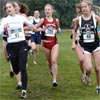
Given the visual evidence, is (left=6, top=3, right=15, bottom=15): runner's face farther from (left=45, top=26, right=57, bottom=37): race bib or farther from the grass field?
the grass field

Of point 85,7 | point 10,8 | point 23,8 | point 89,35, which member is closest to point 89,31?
point 89,35

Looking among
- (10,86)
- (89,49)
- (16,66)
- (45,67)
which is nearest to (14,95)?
(16,66)

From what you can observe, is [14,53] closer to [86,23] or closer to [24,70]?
[24,70]

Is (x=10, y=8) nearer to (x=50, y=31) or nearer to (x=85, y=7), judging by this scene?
(x=85, y=7)

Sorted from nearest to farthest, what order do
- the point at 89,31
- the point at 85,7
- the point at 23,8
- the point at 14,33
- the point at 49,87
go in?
the point at 14,33 < the point at 85,7 < the point at 89,31 < the point at 49,87 < the point at 23,8

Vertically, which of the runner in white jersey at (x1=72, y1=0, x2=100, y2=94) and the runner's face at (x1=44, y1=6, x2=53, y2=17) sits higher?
the runner's face at (x1=44, y1=6, x2=53, y2=17)

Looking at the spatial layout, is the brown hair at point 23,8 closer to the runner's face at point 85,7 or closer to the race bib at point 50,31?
the race bib at point 50,31

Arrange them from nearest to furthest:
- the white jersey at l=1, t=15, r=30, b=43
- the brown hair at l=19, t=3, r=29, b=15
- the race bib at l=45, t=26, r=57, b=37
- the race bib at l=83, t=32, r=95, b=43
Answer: the white jersey at l=1, t=15, r=30, b=43 → the race bib at l=83, t=32, r=95, b=43 → the race bib at l=45, t=26, r=57, b=37 → the brown hair at l=19, t=3, r=29, b=15

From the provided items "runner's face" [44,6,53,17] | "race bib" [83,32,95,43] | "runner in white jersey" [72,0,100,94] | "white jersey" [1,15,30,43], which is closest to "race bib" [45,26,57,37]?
"runner's face" [44,6,53,17]

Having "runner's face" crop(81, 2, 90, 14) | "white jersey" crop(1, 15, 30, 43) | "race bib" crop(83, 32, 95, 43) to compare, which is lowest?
"race bib" crop(83, 32, 95, 43)

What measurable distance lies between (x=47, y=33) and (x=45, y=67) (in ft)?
14.1

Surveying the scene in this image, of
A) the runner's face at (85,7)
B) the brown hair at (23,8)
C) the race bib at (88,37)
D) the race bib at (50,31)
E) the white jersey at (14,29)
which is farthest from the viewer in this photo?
the brown hair at (23,8)

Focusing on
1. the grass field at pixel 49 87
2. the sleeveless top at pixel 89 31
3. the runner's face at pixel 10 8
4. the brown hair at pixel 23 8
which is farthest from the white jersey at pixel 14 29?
the brown hair at pixel 23 8

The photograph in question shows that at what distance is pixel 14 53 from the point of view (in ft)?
30.5
